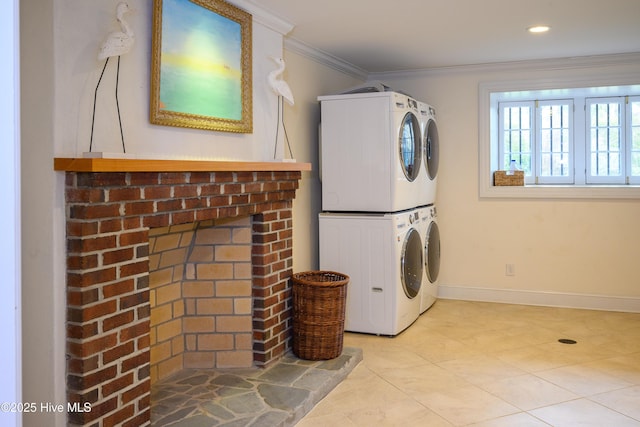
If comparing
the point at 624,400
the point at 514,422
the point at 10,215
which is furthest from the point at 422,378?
the point at 10,215

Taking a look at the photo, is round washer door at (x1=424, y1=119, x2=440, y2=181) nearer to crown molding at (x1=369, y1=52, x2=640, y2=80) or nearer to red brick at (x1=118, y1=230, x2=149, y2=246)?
crown molding at (x1=369, y1=52, x2=640, y2=80)

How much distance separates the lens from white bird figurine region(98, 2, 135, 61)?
2044mm

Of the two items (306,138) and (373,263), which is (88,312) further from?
(306,138)

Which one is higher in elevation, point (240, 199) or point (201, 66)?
point (201, 66)

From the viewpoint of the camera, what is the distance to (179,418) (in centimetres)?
247

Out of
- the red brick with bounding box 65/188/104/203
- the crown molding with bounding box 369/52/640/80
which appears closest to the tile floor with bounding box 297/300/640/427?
the red brick with bounding box 65/188/104/203

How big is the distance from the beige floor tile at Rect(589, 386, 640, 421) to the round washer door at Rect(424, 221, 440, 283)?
182 cm

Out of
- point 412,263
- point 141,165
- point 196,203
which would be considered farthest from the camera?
point 412,263

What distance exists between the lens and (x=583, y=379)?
3164mm

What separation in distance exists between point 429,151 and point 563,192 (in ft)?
4.19

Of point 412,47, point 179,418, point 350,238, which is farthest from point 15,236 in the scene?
point 412,47

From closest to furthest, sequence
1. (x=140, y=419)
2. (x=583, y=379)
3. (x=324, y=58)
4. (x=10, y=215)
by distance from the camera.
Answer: (x=10, y=215) → (x=140, y=419) → (x=583, y=379) → (x=324, y=58)

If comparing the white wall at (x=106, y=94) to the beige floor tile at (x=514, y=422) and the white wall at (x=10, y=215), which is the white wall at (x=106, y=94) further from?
the beige floor tile at (x=514, y=422)

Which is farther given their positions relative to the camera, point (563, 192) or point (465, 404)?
point (563, 192)
